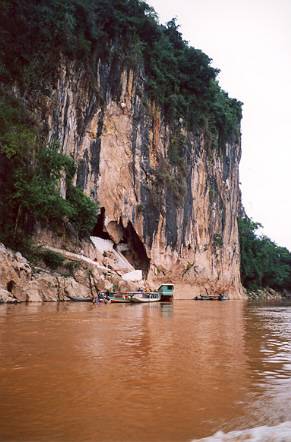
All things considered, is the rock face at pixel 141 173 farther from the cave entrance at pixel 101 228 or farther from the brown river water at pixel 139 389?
the brown river water at pixel 139 389

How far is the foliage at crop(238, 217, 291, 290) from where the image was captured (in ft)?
200

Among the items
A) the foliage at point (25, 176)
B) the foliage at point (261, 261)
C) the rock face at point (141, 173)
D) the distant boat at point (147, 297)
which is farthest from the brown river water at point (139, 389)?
the foliage at point (261, 261)

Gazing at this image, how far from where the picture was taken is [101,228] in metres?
35.4

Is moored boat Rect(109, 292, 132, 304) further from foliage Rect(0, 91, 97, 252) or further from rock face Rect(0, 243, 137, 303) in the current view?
foliage Rect(0, 91, 97, 252)

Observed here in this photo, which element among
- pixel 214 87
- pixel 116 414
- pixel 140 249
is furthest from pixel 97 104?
pixel 116 414

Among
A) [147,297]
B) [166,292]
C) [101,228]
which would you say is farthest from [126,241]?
[147,297]

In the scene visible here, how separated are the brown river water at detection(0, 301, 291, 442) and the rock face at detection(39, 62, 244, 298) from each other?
23.6 m

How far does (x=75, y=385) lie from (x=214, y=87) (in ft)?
152

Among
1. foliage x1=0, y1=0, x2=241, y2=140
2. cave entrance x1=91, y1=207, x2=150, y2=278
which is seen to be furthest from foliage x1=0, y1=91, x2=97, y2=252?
cave entrance x1=91, y1=207, x2=150, y2=278

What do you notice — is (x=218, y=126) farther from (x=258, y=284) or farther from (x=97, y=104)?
(x=258, y=284)

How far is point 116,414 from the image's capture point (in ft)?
11.6

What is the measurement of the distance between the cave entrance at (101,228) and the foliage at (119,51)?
36.2ft

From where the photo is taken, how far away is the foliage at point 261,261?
2398 inches

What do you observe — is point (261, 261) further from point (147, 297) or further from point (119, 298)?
point (119, 298)
